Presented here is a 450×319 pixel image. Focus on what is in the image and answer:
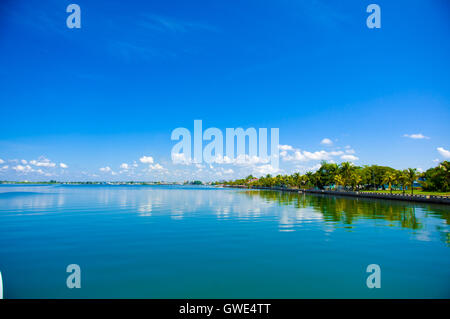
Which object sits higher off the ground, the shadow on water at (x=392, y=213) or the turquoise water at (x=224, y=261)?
the turquoise water at (x=224, y=261)

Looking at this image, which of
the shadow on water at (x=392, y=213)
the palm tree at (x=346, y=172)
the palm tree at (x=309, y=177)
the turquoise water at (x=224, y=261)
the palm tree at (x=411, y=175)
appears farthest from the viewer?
the palm tree at (x=309, y=177)

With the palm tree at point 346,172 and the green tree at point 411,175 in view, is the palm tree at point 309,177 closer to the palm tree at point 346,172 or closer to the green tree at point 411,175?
the palm tree at point 346,172

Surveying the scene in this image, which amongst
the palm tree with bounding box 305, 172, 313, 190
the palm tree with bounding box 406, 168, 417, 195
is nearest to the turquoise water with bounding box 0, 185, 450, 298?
the palm tree with bounding box 406, 168, 417, 195

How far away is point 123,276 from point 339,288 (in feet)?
33.4

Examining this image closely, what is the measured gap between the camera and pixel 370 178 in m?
147

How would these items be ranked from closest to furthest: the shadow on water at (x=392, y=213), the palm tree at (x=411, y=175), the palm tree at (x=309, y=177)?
the shadow on water at (x=392, y=213) → the palm tree at (x=411, y=175) → the palm tree at (x=309, y=177)

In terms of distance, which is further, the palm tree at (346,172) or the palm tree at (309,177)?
the palm tree at (309,177)

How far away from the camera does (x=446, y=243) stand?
19.0 metres

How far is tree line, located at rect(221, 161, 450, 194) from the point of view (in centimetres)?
8303

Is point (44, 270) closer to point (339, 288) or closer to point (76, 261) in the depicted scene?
point (76, 261)

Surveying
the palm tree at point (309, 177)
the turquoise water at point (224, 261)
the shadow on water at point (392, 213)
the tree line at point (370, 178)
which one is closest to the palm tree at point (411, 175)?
the tree line at point (370, 178)

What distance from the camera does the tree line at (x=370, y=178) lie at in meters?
83.0

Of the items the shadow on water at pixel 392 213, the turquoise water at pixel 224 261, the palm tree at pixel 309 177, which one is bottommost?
the shadow on water at pixel 392 213
